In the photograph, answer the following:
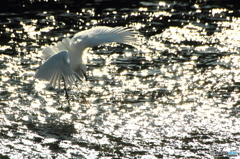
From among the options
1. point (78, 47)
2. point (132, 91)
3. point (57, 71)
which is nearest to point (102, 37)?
point (78, 47)

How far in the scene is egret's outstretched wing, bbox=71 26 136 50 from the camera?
905 centimetres

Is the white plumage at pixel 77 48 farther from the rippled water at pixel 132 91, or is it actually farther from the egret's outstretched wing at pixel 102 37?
the rippled water at pixel 132 91

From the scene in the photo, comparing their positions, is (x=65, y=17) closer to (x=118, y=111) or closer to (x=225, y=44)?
(x=225, y=44)

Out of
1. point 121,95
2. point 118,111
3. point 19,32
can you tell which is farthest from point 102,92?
point 19,32

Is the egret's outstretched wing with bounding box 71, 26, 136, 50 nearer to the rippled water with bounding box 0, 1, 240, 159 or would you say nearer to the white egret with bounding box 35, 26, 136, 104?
the white egret with bounding box 35, 26, 136, 104

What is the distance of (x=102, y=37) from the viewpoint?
30.2ft

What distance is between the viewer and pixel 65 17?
50.5 ft

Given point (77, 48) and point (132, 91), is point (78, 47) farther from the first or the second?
point (132, 91)

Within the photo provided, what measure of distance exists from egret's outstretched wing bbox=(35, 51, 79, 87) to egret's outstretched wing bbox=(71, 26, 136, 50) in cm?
114

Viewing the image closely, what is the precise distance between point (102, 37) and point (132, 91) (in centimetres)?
136

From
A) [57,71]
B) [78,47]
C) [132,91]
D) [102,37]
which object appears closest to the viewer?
[57,71]

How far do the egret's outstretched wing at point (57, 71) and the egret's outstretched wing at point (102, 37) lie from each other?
1.14m

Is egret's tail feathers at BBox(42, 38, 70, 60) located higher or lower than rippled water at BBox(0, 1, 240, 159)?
higher

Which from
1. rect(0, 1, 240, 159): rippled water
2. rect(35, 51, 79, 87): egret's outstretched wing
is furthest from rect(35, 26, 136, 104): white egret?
rect(0, 1, 240, 159): rippled water
